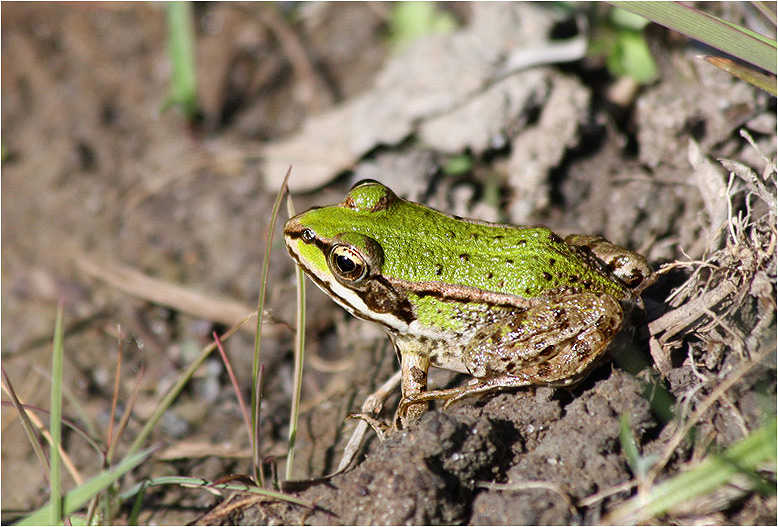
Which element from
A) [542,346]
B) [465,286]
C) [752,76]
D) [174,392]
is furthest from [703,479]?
[174,392]

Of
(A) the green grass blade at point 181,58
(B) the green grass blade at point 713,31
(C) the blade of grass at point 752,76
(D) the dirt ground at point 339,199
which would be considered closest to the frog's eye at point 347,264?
(D) the dirt ground at point 339,199

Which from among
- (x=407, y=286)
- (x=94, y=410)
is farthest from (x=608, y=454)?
(x=94, y=410)

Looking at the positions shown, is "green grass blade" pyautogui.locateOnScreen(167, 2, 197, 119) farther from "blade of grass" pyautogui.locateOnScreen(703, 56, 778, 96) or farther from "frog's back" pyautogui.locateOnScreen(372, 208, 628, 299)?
"blade of grass" pyautogui.locateOnScreen(703, 56, 778, 96)

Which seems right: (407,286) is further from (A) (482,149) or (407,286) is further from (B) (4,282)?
(B) (4,282)

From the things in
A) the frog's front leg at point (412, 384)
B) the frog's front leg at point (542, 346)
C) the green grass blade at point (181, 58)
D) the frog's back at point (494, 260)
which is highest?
the green grass blade at point (181, 58)

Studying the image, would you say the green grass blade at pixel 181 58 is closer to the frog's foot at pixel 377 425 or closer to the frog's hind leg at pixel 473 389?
the frog's foot at pixel 377 425

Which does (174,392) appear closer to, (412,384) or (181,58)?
(412,384)
